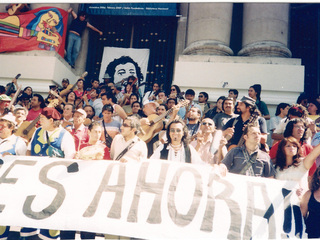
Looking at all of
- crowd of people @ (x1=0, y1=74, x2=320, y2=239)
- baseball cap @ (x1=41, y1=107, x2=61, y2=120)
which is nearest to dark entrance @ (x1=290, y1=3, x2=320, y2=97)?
crowd of people @ (x1=0, y1=74, x2=320, y2=239)

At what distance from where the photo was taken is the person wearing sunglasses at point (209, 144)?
4.52 m

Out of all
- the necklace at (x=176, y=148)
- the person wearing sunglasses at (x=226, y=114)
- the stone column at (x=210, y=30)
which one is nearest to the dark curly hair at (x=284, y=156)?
the necklace at (x=176, y=148)

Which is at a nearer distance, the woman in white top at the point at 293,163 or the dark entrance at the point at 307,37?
the woman in white top at the point at 293,163

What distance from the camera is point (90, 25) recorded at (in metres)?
12.2

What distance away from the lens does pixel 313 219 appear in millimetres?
3680

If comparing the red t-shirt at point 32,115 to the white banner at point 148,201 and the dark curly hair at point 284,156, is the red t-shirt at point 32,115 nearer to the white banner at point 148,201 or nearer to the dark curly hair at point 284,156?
the white banner at point 148,201

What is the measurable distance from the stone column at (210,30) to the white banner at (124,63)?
2046 millimetres

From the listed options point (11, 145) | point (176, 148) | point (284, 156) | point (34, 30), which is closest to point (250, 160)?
point (284, 156)

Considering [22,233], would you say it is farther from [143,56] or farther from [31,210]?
[143,56]

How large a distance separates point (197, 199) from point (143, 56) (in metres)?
8.89

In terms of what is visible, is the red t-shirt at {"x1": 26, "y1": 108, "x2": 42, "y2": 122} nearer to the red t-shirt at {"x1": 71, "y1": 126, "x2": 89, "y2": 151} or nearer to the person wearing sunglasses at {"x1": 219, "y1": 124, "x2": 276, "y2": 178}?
the red t-shirt at {"x1": 71, "y1": 126, "x2": 89, "y2": 151}

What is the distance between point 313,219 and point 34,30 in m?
10.0

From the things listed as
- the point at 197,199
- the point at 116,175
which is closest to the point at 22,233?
the point at 116,175

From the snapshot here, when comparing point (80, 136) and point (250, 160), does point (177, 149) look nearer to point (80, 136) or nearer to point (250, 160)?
point (250, 160)
